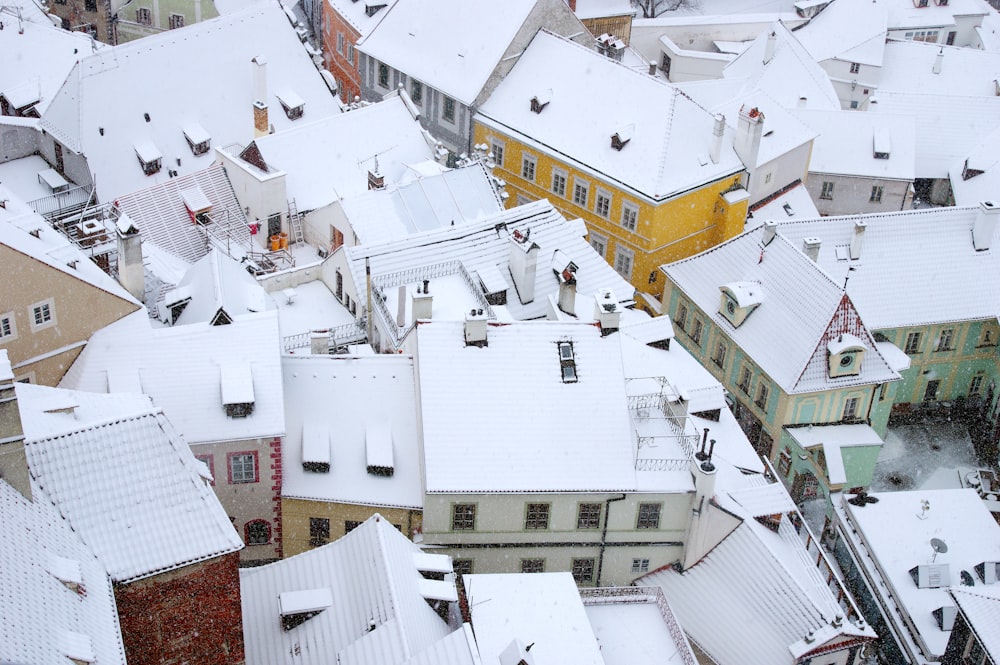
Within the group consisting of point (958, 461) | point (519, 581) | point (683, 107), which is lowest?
point (958, 461)

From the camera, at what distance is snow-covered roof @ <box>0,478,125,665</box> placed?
3291 cm

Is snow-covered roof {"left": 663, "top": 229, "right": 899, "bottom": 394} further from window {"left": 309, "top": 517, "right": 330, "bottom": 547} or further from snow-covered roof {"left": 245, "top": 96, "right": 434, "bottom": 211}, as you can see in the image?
window {"left": 309, "top": 517, "right": 330, "bottom": 547}

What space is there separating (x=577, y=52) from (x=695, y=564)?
39164mm

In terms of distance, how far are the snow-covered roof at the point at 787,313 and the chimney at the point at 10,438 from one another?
37.9 meters

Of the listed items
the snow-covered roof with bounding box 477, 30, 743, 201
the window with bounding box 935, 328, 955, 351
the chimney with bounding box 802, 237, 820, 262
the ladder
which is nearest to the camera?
the chimney with bounding box 802, 237, 820, 262

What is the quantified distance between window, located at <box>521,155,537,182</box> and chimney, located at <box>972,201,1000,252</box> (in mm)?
25703

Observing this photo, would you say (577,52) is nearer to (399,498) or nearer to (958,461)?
(958,461)

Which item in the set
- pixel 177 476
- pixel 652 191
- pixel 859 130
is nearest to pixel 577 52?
pixel 652 191

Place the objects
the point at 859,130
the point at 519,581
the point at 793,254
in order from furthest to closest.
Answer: the point at 859,130 → the point at 793,254 → the point at 519,581

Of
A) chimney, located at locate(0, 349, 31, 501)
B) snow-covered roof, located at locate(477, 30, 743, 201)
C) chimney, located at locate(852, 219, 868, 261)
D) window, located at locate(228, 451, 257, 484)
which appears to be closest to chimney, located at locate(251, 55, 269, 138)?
snow-covered roof, located at locate(477, 30, 743, 201)

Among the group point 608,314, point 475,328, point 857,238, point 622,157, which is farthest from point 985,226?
point 475,328

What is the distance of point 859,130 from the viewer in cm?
8819

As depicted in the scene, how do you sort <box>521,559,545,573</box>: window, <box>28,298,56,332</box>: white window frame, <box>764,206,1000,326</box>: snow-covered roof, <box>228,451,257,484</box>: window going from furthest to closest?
<box>764,206,1000,326</box>: snow-covered roof < <box>521,559,545,573</box>: window < <box>28,298,56,332</box>: white window frame < <box>228,451,257,484</box>: window

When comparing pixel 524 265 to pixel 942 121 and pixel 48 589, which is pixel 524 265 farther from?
pixel 942 121
